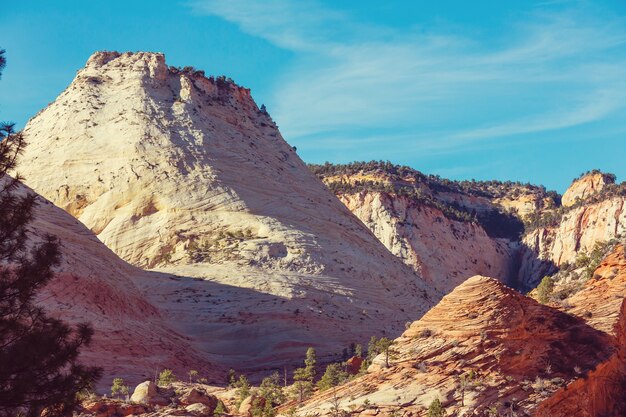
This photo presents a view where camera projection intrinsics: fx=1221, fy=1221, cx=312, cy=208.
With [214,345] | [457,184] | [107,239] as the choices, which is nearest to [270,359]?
[214,345]

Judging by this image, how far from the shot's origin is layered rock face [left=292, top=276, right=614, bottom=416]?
3173cm

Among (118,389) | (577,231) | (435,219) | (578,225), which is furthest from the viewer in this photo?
(578,225)

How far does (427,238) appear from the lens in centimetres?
9894

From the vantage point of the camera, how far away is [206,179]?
67875mm

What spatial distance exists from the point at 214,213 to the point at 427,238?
36.0m

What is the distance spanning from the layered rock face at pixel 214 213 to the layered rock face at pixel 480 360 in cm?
1676

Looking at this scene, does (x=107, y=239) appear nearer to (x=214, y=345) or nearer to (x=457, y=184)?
(x=214, y=345)

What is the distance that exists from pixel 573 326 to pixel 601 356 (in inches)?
46.8

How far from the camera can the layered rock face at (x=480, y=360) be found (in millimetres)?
31734

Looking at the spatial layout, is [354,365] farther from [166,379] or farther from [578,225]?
[578,225]

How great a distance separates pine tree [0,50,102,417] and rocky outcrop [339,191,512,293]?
7286cm

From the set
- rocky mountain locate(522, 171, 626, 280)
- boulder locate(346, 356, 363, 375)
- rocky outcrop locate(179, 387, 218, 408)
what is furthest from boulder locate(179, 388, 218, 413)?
rocky mountain locate(522, 171, 626, 280)

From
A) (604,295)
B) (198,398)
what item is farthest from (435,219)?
(198,398)

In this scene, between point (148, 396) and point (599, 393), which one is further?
point (148, 396)
